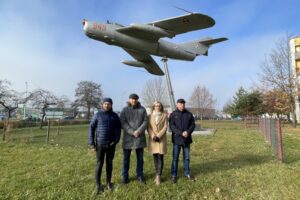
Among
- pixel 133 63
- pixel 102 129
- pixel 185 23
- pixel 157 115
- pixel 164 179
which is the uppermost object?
pixel 185 23

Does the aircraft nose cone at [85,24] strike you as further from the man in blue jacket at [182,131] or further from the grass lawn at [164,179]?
the man in blue jacket at [182,131]

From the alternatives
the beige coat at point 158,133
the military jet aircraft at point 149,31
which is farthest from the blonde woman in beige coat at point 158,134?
the military jet aircraft at point 149,31

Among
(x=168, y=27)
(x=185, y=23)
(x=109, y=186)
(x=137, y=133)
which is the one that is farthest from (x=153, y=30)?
(x=109, y=186)

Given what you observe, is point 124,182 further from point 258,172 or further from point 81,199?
point 258,172

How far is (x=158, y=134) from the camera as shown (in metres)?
5.77

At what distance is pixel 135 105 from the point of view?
18.9ft

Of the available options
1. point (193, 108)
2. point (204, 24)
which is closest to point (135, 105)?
point (204, 24)

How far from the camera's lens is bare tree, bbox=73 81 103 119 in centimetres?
6556

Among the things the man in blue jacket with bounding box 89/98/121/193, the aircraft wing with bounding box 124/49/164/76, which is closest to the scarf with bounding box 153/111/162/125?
the man in blue jacket with bounding box 89/98/121/193

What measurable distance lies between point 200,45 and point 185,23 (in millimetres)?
4202

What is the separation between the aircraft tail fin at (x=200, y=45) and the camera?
14314 millimetres

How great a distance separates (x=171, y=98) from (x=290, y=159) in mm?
12070

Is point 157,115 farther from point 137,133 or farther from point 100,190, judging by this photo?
point 100,190

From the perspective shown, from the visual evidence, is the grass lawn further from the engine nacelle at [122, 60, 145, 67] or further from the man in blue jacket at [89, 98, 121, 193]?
the engine nacelle at [122, 60, 145, 67]
